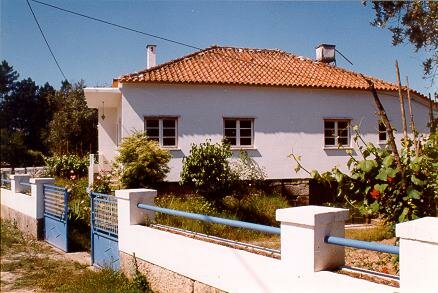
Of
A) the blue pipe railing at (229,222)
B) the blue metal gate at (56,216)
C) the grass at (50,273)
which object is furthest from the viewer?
the blue metal gate at (56,216)

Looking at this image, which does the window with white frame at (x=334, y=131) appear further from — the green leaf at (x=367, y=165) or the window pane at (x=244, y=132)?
the green leaf at (x=367, y=165)

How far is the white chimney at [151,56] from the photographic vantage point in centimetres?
1942

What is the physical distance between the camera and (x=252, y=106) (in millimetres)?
17203

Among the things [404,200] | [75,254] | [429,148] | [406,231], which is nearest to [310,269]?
[406,231]

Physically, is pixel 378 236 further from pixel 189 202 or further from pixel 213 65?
pixel 213 65

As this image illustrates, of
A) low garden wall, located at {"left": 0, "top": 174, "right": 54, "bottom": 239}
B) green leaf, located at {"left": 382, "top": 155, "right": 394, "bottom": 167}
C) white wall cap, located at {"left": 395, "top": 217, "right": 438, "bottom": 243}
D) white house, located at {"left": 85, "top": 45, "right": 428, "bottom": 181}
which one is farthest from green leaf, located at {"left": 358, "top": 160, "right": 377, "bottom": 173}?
white house, located at {"left": 85, "top": 45, "right": 428, "bottom": 181}

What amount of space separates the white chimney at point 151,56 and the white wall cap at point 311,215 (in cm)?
1587

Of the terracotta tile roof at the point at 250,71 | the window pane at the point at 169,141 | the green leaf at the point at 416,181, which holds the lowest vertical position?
the green leaf at the point at 416,181

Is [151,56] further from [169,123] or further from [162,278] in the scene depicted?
[162,278]

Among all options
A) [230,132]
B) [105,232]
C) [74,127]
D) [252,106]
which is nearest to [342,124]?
[252,106]

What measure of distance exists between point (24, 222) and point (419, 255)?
454 inches

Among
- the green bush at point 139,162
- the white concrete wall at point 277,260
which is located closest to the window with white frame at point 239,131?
the green bush at point 139,162

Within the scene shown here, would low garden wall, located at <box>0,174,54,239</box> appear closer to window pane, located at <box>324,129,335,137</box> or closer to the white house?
the white house

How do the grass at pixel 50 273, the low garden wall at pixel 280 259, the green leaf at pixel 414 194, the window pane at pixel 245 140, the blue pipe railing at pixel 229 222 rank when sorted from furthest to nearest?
the window pane at pixel 245 140
the grass at pixel 50 273
the green leaf at pixel 414 194
the blue pipe railing at pixel 229 222
the low garden wall at pixel 280 259
